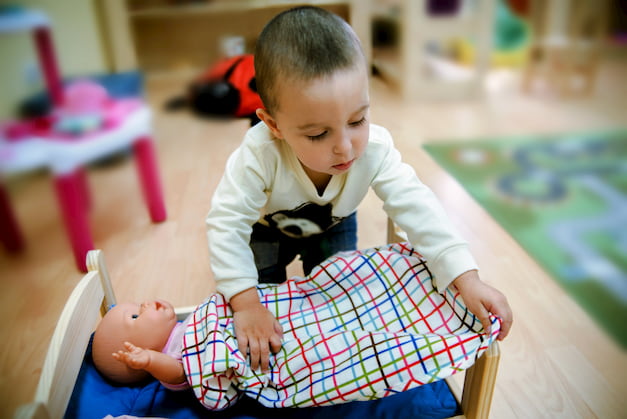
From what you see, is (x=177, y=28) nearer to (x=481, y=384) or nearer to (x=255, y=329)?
(x=255, y=329)

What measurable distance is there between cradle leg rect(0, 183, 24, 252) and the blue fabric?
0.75 ft

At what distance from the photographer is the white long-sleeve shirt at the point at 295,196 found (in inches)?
17.8

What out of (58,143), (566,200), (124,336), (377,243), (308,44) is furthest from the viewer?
(566,200)

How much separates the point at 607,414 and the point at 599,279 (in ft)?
0.64

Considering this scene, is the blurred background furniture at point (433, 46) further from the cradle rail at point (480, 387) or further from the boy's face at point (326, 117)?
the cradle rail at point (480, 387)

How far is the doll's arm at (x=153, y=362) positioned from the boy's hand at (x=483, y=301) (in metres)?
0.27

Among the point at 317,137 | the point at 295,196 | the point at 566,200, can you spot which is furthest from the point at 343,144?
the point at 566,200

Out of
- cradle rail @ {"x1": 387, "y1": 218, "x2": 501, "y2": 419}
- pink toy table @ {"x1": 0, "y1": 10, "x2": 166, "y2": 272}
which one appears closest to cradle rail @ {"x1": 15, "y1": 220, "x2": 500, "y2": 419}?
cradle rail @ {"x1": 387, "y1": 218, "x2": 501, "y2": 419}

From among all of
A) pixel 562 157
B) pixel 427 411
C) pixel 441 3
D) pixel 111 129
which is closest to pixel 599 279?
pixel 562 157

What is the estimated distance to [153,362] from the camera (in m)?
0.44

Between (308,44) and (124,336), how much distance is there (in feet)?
1.05

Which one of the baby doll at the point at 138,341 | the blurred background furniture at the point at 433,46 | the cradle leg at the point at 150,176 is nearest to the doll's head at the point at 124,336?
the baby doll at the point at 138,341

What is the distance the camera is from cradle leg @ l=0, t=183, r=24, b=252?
26 cm

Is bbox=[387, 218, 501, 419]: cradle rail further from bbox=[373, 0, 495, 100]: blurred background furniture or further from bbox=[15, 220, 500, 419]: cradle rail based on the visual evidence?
bbox=[373, 0, 495, 100]: blurred background furniture
